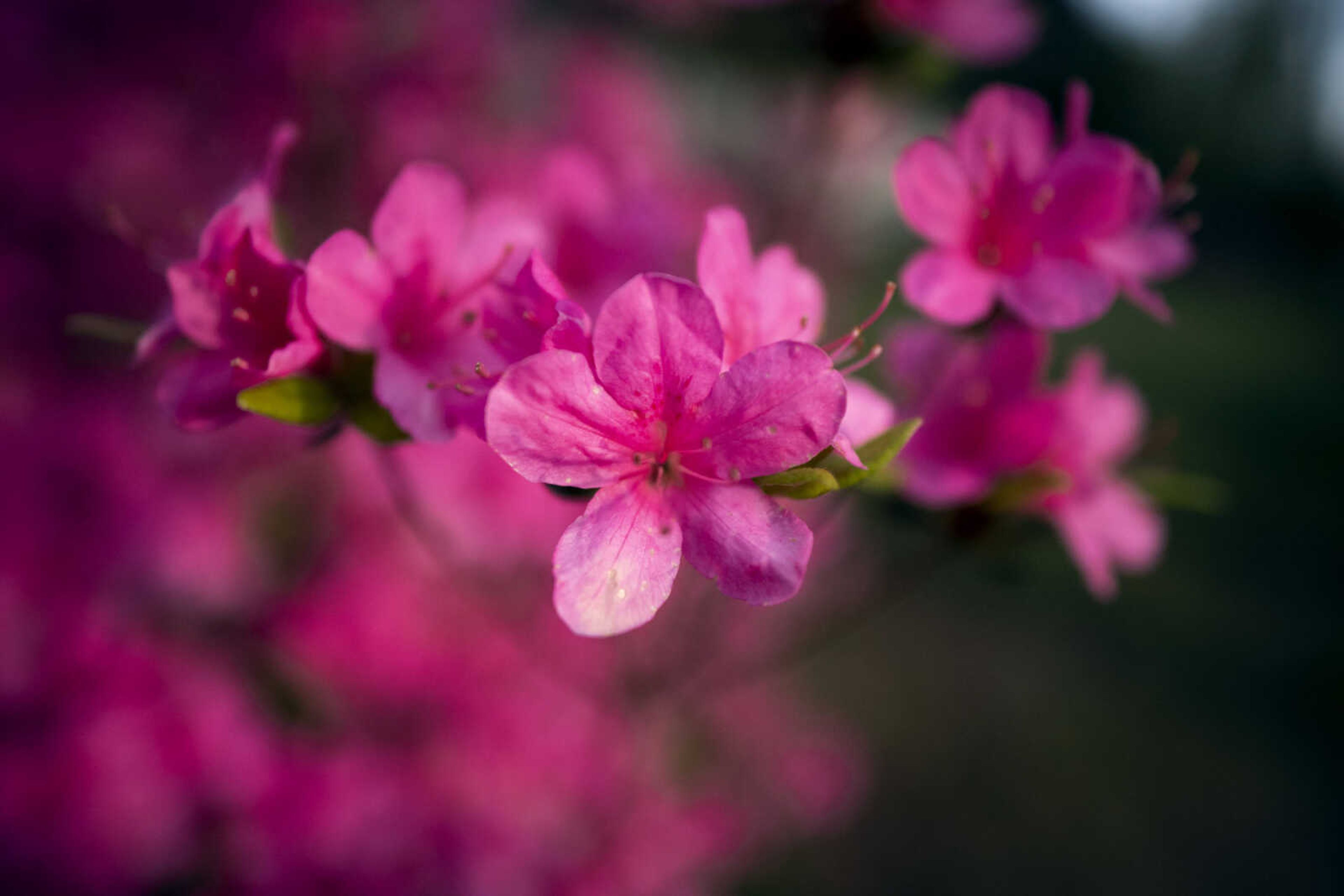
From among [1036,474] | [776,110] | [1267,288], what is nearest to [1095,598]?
[776,110]

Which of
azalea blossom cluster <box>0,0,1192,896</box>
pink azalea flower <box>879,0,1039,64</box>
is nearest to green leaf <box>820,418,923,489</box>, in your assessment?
azalea blossom cluster <box>0,0,1192,896</box>

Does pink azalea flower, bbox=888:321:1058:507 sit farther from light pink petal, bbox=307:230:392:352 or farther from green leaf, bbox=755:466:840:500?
light pink petal, bbox=307:230:392:352

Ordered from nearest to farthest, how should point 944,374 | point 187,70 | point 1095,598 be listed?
point 944,374
point 187,70
point 1095,598

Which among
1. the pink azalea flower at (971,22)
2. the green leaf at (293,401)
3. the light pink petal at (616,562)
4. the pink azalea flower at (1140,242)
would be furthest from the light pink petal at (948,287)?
the pink azalea flower at (971,22)

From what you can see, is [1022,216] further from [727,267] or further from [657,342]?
[657,342]

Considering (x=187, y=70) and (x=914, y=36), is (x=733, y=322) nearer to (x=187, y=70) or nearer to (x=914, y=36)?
(x=914, y=36)

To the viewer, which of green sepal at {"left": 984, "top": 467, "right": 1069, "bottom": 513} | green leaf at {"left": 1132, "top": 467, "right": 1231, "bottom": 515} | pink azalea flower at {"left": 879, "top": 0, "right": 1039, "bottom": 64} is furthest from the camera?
pink azalea flower at {"left": 879, "top": 0, "right": 1039, "bottom": 64}
